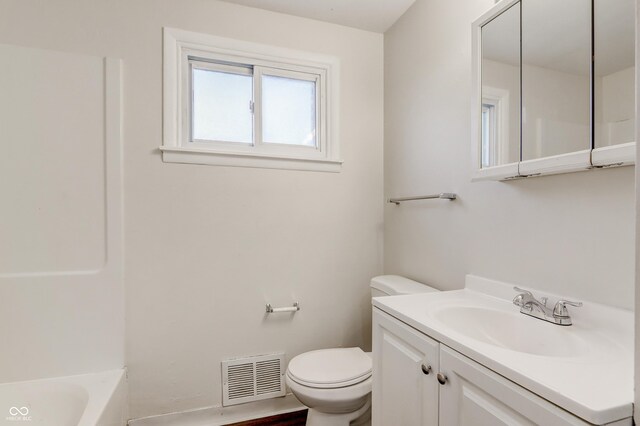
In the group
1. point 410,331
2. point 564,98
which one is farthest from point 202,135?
point 564,98

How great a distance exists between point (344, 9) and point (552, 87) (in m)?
1.35

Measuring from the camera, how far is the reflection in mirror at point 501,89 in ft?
3.91

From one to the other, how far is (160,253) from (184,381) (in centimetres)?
74

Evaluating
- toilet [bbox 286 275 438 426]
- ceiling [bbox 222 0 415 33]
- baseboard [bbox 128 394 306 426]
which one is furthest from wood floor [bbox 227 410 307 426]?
ceiling [bbox 222 0 415 33]

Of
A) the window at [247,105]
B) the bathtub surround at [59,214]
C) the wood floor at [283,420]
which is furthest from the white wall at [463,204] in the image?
the bathtub surround at [59,214]

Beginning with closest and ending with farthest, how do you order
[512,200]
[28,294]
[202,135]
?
1. [512,200]
2. [28,294]
3. [202,135]

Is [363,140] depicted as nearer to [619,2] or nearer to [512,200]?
[512,200]

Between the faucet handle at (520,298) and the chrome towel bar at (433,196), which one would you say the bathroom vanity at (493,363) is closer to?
the faucet handle at (520,298)

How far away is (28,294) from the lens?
1.55 meters

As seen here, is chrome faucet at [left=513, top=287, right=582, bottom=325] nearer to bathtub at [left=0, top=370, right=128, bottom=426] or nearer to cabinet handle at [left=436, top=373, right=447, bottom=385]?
cabinet handle at [left=436, top=373, right=447, bottom=385]

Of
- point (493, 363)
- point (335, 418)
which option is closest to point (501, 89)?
point (493, 363)

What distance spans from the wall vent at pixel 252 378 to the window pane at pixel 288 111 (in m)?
1.36

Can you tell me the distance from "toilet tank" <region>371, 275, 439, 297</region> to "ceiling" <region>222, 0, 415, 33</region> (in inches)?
65.1

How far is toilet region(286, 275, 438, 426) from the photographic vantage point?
1.46m
